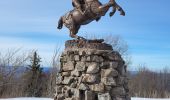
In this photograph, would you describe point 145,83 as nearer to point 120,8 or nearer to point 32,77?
point 32,77

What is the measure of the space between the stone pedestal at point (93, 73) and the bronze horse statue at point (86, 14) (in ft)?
1.36

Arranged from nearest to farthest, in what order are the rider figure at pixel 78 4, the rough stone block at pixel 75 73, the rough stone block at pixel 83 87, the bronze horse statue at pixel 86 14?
1. the rough stone block at pixel 83 87
2. the bronze horse statue at pixel 86 14
3. the rough stone block at pixel 75 73
4. the rider figure at pixel 78 4

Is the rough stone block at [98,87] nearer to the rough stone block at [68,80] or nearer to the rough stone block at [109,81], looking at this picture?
the rough stone block at [109,81]

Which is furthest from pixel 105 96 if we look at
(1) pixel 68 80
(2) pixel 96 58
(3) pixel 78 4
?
(3) pixel 78 4

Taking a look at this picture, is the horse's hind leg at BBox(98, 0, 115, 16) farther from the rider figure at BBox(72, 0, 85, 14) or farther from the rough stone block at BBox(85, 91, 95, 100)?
the rough stone block at BBox(85, 91, 95, 100)

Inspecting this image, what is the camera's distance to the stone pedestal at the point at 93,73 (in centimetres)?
740

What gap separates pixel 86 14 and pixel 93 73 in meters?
1.31

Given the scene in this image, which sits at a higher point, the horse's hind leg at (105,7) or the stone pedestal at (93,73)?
the horse's hind leg at (105,7)

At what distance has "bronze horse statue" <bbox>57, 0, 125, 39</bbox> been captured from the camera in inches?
297

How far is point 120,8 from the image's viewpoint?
752 centimetres

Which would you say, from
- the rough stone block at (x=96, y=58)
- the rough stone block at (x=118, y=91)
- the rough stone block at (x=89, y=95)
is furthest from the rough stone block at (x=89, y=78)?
the rough stone block at (x=118, y=91)

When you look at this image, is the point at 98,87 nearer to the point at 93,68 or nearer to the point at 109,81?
the point at 109,81

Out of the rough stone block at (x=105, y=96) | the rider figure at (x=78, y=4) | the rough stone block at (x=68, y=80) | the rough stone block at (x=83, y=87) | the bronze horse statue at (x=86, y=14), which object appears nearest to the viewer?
the rough stone block at (x=105, y=96)

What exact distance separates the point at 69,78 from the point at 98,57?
0.83 metres
